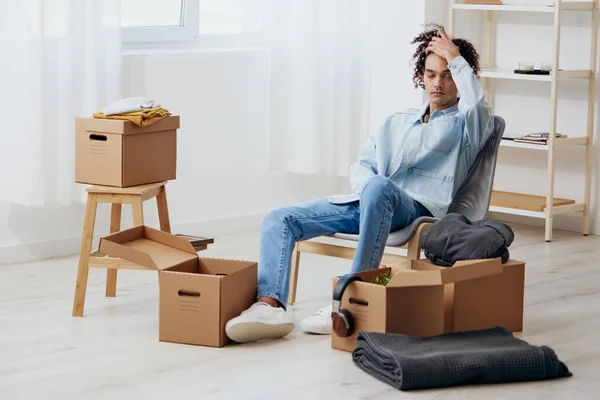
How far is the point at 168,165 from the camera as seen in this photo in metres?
3.66

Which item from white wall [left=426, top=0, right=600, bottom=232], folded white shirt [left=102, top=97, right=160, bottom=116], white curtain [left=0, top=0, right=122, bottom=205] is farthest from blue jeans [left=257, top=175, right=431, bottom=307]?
white wall [left=426, top=0, right=600, bottom=232]

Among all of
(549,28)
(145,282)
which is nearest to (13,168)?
(145,282)

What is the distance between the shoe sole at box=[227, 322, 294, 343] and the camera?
10.1ft

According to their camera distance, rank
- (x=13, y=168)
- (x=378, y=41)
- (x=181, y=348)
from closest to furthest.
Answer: (x=181, y=348), (x=13, y=168), (x=378, y=41)

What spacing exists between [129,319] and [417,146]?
109 centimetres

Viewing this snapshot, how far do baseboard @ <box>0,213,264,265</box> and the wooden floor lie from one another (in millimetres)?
159

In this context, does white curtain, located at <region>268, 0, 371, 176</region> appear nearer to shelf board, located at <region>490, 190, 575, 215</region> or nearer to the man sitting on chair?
shelf board, located at <region>490, 190, 575, 215</region>

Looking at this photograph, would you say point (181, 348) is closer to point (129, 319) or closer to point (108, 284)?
point (129, 319)

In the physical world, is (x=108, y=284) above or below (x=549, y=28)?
below

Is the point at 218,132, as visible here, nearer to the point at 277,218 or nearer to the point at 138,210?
the point at 138,210

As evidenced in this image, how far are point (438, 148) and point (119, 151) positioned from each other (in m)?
1.03

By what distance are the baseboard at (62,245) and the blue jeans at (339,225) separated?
1.44 meters

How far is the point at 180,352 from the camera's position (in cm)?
305

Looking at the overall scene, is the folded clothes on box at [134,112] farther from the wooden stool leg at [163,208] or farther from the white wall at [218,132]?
the white wall at [218,132]
